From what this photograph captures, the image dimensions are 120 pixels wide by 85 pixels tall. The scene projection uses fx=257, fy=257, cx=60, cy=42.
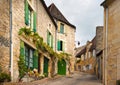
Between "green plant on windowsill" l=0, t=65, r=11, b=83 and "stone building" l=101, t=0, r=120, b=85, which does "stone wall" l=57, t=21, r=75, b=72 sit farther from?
"green plant on windowsill" l=0, t=65, r=11, b=83

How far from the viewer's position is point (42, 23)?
2075 centimetres

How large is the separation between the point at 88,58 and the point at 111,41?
95.6 feet

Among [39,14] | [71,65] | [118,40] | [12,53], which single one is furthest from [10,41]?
[71,65]

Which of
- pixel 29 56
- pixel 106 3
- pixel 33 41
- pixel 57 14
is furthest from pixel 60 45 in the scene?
pixel 106 3

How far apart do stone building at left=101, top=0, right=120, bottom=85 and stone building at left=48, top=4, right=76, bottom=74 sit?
1302 cm

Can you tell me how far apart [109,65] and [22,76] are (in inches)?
212

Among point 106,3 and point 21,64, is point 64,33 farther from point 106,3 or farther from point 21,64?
point 21,64

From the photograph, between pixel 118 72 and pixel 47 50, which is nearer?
pixel 118 72

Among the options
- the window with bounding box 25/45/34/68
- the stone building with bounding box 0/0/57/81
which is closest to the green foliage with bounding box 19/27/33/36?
the stone building with bounding box 0/0/57/81

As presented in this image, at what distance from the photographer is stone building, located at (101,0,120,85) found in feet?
47.8

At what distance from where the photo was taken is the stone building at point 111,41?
14570 millimetres

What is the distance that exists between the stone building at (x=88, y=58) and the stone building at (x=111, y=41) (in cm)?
2246

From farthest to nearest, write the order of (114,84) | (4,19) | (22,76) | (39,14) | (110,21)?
1. (39,14)
2. (110,21)
3. (114,84)
4. (22,76)
5. (4,19)

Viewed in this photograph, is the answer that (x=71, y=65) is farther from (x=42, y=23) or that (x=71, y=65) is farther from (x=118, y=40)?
(x=118, y=40)
